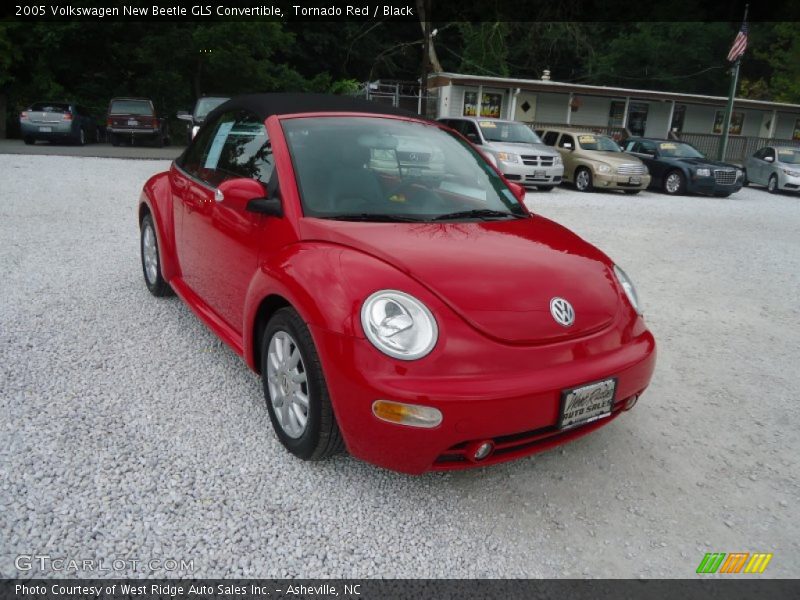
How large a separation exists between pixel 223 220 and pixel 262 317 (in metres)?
0.74

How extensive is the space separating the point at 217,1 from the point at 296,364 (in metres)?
27.4

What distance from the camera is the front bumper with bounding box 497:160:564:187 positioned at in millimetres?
14133

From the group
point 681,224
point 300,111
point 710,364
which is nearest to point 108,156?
point 681,224

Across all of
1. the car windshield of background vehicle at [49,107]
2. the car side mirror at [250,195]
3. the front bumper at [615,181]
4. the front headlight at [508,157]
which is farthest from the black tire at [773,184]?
the car windshield of background vehicle at [49,107]

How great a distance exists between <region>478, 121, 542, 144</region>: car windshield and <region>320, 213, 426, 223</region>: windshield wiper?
41.5ft

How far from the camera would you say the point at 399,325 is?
2355mm

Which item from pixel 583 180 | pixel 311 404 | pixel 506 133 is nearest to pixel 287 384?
pixel 311 404

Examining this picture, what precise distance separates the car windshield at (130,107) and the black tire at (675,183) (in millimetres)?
17069

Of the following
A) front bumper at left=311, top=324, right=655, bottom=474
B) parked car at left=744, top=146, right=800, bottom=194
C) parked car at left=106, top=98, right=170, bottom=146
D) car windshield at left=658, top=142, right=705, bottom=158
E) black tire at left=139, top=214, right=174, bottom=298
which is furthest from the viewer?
parked car at left=106, top=98, right=170, bottom=146

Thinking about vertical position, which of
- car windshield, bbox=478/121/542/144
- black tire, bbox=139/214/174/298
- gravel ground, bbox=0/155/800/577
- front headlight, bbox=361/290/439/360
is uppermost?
car windshield, bbox=478/121/542/144

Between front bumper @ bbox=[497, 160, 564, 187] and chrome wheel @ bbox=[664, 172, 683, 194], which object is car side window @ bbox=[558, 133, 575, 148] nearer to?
front bumper @ bbox=[497, 160, 564, 187]

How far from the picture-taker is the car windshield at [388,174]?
306 centimetres

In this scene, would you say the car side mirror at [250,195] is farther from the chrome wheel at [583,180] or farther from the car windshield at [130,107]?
the car windshield at [130,107]

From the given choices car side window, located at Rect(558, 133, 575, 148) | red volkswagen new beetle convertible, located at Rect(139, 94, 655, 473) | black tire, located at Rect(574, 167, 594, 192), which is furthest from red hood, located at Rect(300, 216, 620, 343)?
car side window, located at Rect(558, 133, 575, 148)
